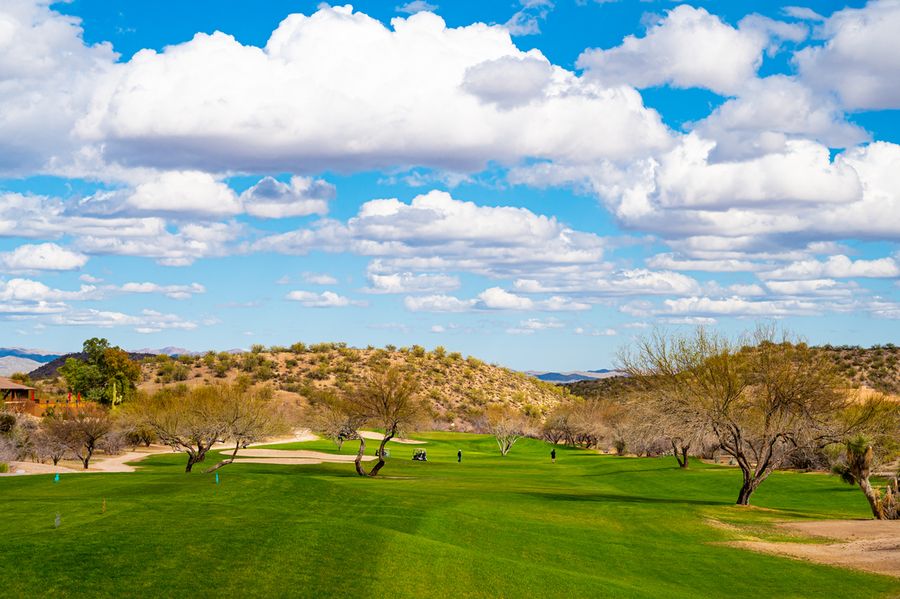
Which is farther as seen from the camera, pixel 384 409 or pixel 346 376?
pixel 346 376

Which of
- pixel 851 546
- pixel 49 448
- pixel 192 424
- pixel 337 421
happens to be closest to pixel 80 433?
pixel 49 448

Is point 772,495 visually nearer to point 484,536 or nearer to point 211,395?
point 484,536

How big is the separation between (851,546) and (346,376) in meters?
147

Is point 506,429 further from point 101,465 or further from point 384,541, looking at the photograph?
point 384,541

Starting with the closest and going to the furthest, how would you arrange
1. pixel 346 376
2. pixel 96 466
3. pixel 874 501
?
pixel 874 501 → pixel 96 466 → pixel 346 376

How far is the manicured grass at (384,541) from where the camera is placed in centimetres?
2388

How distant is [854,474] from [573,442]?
90.6 meters

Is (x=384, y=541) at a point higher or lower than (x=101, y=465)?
higher

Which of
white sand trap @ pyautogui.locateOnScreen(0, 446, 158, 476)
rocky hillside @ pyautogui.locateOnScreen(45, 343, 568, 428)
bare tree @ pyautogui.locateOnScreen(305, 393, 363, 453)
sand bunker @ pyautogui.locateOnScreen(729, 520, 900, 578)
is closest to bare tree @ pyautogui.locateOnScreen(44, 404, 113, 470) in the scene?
white sand trap @ pyautogui.locateOnScreen(0, 446, 158, 476)

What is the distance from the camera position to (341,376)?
17812 cm

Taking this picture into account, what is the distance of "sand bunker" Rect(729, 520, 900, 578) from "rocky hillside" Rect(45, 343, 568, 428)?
11359 centimetres

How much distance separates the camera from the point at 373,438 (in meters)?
122

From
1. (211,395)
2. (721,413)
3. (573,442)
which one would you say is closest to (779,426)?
(721,413)

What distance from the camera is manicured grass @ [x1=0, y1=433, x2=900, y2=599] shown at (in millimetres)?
23875
